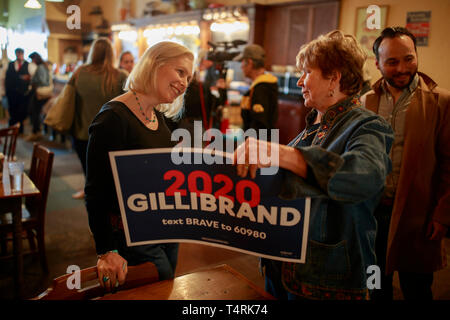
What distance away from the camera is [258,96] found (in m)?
3.00

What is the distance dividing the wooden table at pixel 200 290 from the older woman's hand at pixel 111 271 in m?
0.04

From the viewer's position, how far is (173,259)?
127 centimetres

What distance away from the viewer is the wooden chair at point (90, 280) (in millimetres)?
944

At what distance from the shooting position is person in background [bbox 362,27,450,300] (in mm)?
1514

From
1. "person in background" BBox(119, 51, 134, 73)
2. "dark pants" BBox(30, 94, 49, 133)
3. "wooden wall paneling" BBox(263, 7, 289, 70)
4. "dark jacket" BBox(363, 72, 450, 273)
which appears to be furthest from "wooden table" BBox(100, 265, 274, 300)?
"dark pants" BBox(30, 94, 49, 133)

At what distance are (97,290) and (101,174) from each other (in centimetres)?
32

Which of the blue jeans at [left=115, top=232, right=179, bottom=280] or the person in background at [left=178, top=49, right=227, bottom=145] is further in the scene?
the person in background at [left=178, top=49, right=227, bottom=145]

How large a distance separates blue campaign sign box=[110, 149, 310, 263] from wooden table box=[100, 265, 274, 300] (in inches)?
7.1

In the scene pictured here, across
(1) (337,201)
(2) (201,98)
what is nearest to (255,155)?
(1) (337,201)

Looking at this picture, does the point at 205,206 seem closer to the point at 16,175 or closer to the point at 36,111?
the point at 16,175

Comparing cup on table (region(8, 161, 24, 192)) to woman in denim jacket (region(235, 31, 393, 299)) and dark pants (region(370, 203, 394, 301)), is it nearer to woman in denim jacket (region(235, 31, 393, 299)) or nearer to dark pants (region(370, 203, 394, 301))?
woman in denim jacket (region(235, 31, 393, 299))

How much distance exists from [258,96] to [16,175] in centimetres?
185

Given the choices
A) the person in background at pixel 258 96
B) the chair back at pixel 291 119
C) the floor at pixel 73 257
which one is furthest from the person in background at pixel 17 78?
the chair back at pixel 291 119
